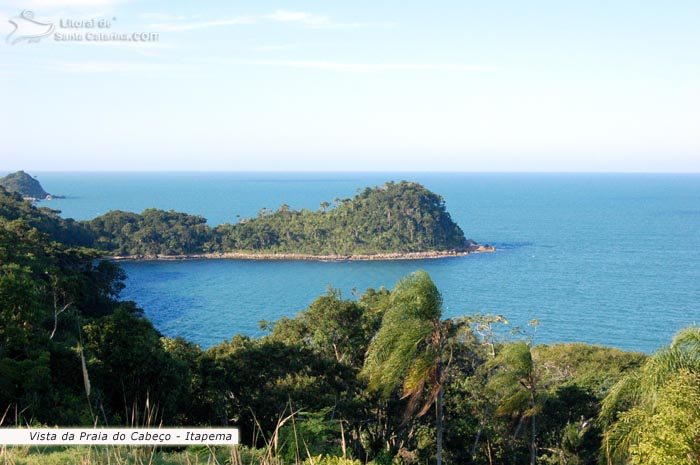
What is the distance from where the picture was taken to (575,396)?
11.9 m

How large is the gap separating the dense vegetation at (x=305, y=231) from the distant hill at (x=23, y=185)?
65.7 metres

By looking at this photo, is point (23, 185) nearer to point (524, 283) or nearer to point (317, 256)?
point (317, 256)

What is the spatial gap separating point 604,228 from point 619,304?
44042 mm

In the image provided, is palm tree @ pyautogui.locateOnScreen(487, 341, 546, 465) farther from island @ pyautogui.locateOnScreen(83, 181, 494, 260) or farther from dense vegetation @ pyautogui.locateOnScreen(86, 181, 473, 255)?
dense vegetation @ pyautogui.locateOnScreen(86, 181, 473, 255)

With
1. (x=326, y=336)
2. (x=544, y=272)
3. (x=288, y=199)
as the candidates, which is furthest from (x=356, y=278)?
(x=288, y=199)

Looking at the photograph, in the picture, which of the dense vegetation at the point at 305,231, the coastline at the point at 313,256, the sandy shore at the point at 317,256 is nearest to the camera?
the coastline at the point at 313,256

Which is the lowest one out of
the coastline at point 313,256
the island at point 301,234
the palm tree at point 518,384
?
the coastline at point 313,256

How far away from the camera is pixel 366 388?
33.6 ft

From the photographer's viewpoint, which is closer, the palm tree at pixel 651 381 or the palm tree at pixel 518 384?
the palm tree at pixel 651 381

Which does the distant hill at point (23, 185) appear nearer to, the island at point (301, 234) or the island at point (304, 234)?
the island at point (301, 234)

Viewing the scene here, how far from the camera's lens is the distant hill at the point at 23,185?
385 ft

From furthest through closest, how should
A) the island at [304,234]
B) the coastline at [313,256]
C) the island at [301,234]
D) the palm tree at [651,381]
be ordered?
the island at [304,234] → the island at [301,234] → the coastline at [313,256] → the palm tree at [651,381]

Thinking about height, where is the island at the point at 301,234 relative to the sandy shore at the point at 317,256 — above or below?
above

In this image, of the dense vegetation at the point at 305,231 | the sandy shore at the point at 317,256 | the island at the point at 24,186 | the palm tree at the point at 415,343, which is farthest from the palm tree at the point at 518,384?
the island at the point at 24,186
